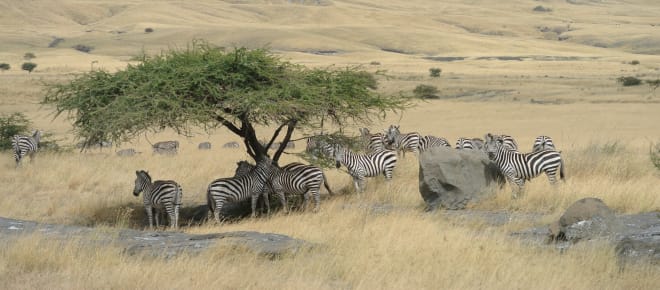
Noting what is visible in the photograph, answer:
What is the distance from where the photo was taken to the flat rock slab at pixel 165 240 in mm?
10055

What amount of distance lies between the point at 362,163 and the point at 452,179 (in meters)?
2.60

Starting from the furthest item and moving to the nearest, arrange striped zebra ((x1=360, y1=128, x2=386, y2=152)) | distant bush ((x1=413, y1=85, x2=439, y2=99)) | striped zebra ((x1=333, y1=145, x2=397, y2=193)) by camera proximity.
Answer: distant bush ((x1=413, y1=85, x2=439, y2=99)) → striped zebra ((x1=360, y1=128, x2=386, y2=152)) → striped zebra ((x1=333, y1=145, x2=397, y2=193))

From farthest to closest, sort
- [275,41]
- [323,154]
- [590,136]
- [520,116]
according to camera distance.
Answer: [275,41] → [520,116] → [590,136] → [323,154]

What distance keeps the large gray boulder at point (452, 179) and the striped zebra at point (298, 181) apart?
2005 millimetres

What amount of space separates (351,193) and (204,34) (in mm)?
137427

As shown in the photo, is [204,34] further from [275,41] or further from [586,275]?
[586,275]

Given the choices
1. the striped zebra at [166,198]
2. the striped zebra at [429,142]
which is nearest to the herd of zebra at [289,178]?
the striped zebra at [166,198]

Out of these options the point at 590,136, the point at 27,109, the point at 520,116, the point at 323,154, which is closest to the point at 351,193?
the point at 323,154

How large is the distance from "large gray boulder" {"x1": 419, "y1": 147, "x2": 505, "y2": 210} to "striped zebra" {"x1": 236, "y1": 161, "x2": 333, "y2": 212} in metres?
2.01

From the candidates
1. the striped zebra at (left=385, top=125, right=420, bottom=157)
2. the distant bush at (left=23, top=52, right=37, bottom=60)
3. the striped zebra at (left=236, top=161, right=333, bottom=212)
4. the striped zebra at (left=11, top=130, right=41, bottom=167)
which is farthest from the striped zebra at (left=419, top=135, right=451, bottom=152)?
the distant bush at (left=23, top=52, right=37, bottom=60)

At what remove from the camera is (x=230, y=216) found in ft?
55.6

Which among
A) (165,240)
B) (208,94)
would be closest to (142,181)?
(208,94)

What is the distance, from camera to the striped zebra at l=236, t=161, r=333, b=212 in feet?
52.8

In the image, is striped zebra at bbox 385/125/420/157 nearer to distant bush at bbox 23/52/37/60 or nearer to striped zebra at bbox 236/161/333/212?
striped zebra at bbox 236/161/333/212
